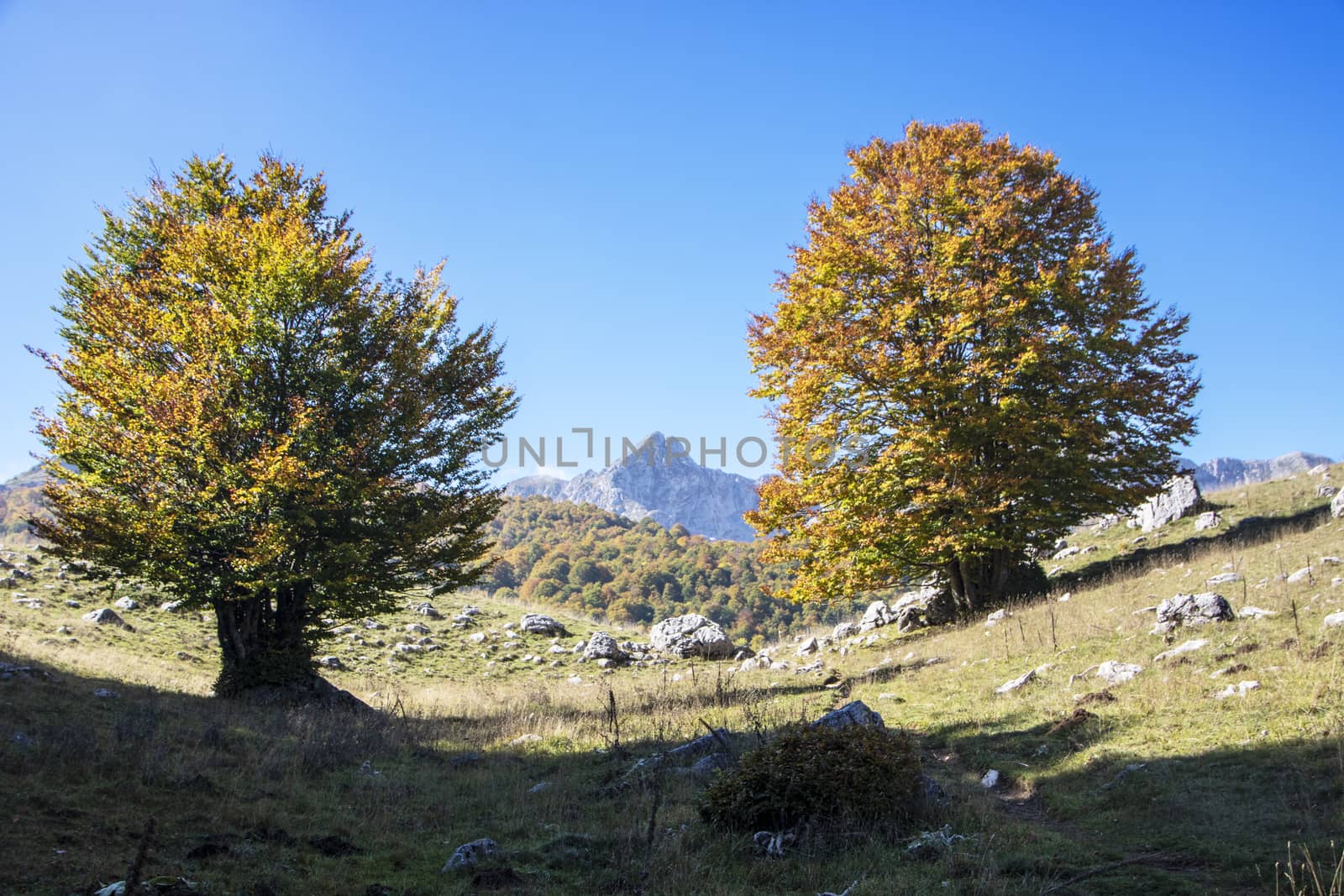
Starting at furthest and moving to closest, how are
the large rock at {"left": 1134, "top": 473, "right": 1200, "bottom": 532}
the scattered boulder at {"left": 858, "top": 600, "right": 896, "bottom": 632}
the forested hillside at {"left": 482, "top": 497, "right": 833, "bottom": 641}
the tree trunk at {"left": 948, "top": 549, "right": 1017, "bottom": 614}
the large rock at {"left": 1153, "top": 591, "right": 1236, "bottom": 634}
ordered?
the forested hillside at {"left": 482, "top": 497, "right": 833, "bottom": 641} < the scattered boulder at {"left": 858, "top": 600, "right": 896, "bottom": 632} < the large rock at {"left": 1134, "top": 473, "right": 1200, "bottom": 532} < the tree trunk at {"left": 948, "top": 549, "right": 1017, "bottom": 614} < the large rock at {"left": 1153, "top": 591, "right": 1236, "bottom": 634}

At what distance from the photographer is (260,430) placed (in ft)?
49.4

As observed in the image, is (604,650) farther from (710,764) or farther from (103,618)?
(710,764)

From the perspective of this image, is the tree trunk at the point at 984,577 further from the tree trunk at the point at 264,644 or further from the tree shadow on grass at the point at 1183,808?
the tree trunk at the point at 264,644

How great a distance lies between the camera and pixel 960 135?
63.9 feet

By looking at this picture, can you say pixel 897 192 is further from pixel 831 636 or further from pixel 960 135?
pixel 831 636

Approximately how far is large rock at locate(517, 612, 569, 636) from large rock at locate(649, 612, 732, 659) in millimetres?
4195

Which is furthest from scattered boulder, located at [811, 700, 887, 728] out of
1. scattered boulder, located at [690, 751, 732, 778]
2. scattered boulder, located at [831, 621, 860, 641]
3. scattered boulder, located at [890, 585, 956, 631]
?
scattered boulder, located at [831, 621, 860, 641]

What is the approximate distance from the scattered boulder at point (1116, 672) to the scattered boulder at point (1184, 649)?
11.9 inches

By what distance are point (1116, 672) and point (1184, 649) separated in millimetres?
915

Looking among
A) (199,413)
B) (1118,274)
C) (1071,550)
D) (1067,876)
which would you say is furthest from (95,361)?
(1071,550)

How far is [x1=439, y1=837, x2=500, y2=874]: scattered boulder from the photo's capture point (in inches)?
243

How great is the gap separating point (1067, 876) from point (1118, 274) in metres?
17.1

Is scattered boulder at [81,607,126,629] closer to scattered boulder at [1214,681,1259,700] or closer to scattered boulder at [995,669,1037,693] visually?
scattered boulder at [995,669,1037,693]

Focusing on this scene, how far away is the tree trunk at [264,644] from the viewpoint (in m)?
15.6
